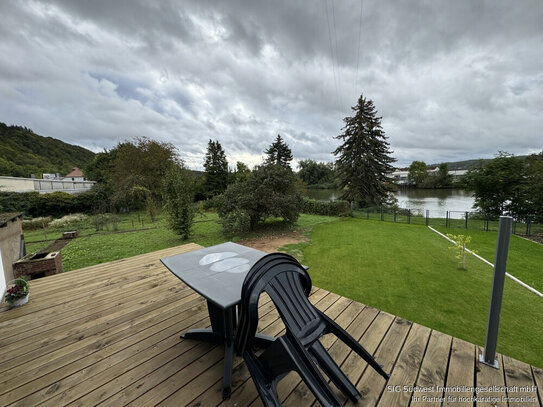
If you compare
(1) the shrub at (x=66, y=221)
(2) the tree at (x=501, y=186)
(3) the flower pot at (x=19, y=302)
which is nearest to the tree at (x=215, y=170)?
(1) the shrub at (x=66, y=221)

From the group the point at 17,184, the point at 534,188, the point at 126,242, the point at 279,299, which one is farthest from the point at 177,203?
the point at 17,184

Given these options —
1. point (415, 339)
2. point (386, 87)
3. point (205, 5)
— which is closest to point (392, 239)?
point (415, 339)

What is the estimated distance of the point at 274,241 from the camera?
7.11 metres

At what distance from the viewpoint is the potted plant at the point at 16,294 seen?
6.91ft

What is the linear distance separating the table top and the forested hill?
33736 mm

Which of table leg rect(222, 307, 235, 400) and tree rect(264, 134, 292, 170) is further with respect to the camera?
tree rect(264, 134, 292, 170)

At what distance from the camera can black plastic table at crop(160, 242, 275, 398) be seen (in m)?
1.20

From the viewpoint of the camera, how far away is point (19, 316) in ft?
6.53

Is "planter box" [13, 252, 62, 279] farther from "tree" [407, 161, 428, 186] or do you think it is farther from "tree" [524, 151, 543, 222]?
"tree" [407, 161, 428, 186]

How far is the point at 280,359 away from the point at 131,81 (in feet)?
31.2

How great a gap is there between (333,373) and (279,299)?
0.49 meters

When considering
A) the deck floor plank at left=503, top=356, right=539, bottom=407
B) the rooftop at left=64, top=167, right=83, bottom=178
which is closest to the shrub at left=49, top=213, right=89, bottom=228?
the deck floor plank at left=503, top=356, right=539, bottom=407

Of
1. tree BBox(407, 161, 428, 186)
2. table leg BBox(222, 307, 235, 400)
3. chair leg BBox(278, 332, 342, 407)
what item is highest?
tree BBox(407, 161, 428, 186)

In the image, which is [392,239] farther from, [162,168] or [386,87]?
[162,168]
